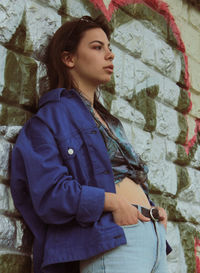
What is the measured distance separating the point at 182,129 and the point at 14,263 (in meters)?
1.95

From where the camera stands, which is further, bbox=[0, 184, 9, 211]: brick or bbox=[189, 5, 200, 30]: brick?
bbox=[189, 5, 200, 30]: brick

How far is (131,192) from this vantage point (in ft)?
7.47

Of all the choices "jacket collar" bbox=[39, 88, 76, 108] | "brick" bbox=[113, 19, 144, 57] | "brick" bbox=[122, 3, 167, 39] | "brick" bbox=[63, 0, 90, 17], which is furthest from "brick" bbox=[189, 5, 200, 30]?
"jacket collar" bbox=[39, 88, 76, 108]

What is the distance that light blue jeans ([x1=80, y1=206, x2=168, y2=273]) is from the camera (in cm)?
199

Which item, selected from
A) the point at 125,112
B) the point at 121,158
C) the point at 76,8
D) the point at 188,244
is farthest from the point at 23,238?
the point at 188,244

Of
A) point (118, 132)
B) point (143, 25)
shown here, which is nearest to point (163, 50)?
point (143, 25)

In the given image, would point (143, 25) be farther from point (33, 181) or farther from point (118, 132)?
point (33, 181)

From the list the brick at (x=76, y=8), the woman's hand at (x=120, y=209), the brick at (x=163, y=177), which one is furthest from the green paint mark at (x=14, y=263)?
the brick at (x=76, y=8)

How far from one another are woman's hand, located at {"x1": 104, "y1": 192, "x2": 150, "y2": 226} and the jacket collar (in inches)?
21.0

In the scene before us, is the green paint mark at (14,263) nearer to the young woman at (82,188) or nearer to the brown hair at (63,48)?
the young woman at (82,188)

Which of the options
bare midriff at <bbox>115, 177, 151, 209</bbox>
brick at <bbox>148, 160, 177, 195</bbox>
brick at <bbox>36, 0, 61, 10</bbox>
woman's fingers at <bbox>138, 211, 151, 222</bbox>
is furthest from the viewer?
brick at <bbox>148, 160, 177, 195</bbox>

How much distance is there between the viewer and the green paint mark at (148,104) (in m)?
3.32

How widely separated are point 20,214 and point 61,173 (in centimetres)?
34

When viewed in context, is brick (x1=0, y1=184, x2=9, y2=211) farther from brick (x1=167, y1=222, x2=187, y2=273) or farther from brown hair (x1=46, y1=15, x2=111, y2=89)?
brick (x1=167, y1=222, x2=187, y2=273)
